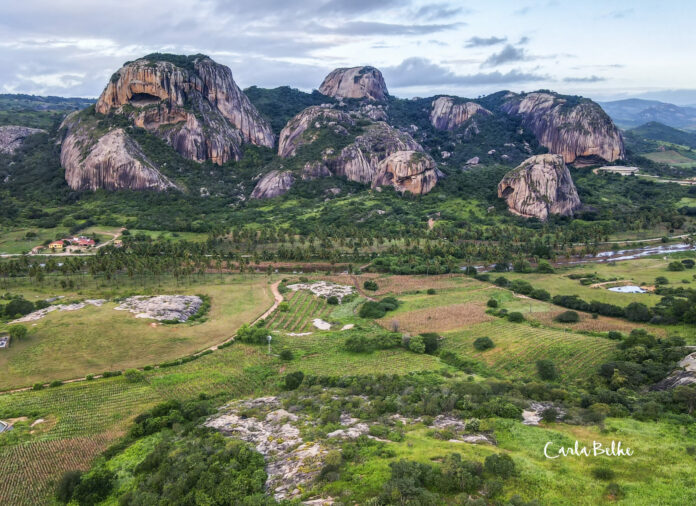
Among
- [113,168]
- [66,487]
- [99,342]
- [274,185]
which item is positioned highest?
[113,168]

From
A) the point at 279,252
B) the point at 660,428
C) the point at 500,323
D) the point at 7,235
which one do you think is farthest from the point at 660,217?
the point at 7,235

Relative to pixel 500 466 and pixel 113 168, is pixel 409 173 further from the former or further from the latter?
pixel 500 466

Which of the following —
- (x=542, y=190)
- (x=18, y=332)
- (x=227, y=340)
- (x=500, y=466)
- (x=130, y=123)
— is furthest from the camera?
(x=130, y=123)

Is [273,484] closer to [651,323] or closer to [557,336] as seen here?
[557,336]

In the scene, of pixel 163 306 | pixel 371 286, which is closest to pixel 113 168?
pixel 163 306

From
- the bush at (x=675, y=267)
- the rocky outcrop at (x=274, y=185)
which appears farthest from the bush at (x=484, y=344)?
the rocky outcrop at (x=274, y=185)

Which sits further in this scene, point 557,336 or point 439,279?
point 439,279

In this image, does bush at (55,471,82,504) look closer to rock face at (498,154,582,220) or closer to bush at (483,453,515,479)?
bush at (483,453,515,479)
